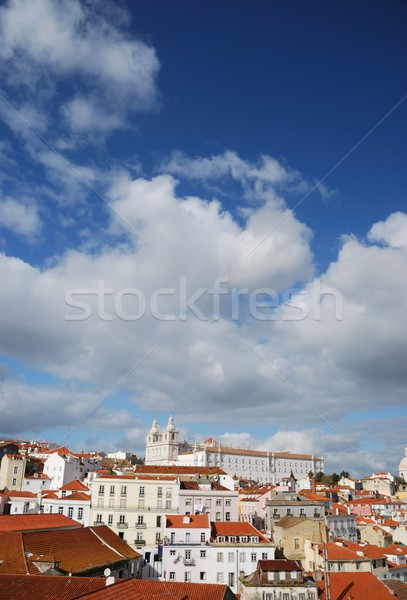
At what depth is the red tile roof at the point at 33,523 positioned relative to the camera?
136 ft

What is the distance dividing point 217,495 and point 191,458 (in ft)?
431

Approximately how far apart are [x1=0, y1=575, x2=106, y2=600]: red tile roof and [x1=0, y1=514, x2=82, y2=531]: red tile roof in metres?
16.1

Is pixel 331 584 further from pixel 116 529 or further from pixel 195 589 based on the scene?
pixel 116 529

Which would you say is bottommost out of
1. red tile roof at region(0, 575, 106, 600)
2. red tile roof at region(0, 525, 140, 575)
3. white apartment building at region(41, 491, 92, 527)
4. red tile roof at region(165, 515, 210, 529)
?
red tile roof at region(0, 575, 106, 600)

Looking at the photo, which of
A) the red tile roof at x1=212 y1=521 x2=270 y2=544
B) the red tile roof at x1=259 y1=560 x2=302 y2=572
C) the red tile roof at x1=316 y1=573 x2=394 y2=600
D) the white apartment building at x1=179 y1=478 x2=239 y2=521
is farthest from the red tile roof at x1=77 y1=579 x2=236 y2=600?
the white apartment building at x1=179 y1=478 x2=239 y2=521

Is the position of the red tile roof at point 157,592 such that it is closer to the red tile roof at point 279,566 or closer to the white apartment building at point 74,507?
the red tile roof at point 279,566

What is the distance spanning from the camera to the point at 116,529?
5978 centimetres

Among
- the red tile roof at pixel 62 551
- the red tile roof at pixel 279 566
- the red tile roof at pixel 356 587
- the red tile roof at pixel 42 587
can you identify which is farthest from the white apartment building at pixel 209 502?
the red tile roof at pixel 42 587

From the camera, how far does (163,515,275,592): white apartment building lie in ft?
169

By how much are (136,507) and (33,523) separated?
19865 mm

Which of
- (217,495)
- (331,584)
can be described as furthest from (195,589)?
(217,495)

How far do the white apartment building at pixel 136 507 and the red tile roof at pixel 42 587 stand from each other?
33384mm

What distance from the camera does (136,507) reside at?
61.6 m

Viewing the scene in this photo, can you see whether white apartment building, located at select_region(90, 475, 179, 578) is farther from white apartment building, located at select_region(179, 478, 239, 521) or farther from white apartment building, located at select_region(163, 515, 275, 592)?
white apartment building, located at select_region(163, 515, 275, 592)
